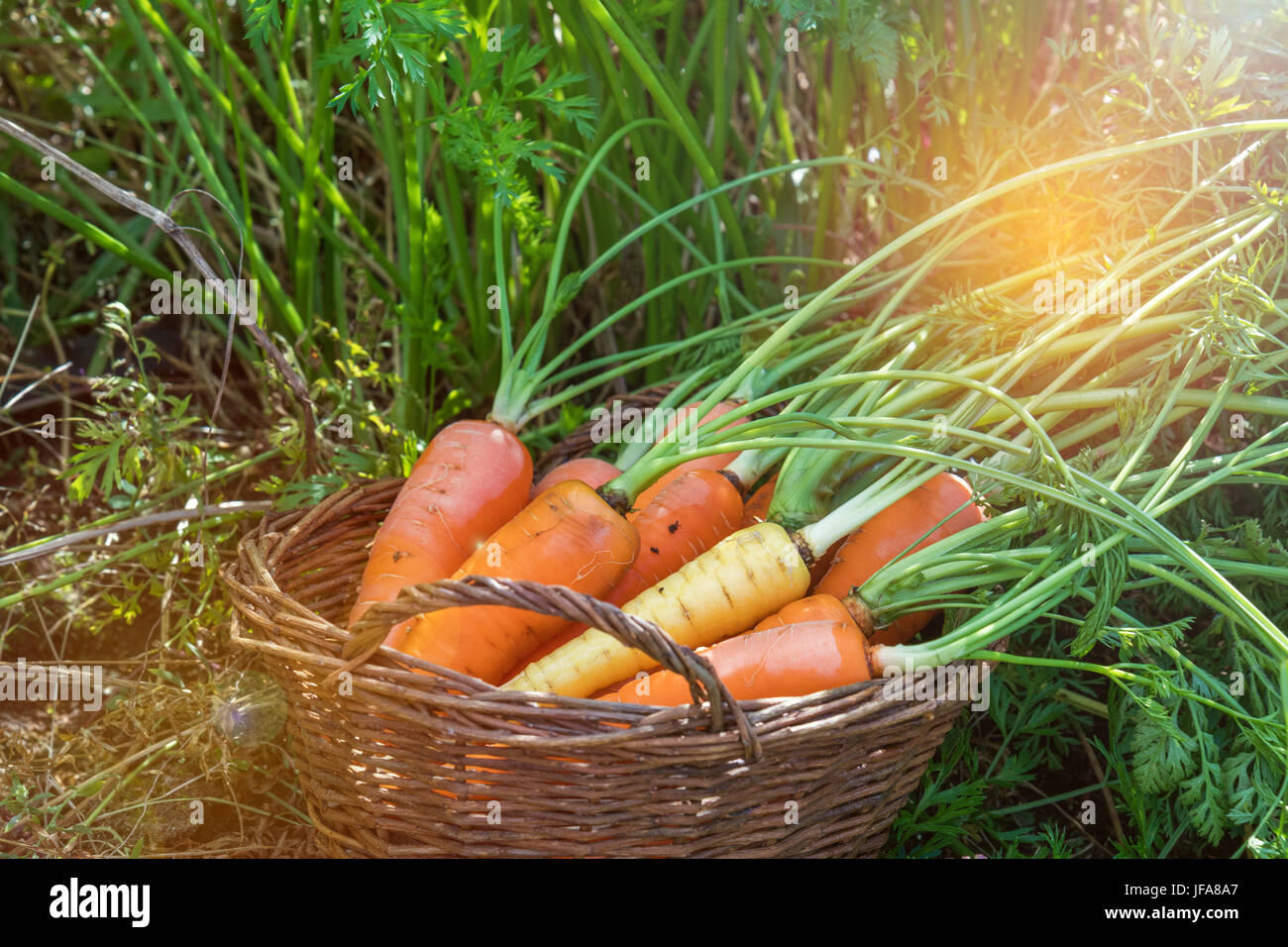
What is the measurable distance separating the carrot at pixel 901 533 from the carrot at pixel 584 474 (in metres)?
0.30

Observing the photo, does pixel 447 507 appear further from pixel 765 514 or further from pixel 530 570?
pixel 765 514

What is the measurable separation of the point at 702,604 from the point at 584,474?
0.99 ft

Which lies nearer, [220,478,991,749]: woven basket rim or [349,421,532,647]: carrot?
[220,478,991,749]: woven basket rim

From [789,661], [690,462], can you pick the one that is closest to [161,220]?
[690,462]

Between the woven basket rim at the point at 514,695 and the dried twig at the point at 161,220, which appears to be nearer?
the woven basket rim at the point at 514,695

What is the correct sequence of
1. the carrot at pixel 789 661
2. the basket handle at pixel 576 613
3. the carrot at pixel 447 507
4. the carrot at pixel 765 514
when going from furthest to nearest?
the carrot at pixel 765 514 < the carrot at pixel 447 507 < the carrot at pixel 789 661 < the basket handle at pixel 576 613

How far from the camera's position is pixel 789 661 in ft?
3.57

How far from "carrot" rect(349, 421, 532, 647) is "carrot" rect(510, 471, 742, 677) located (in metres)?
0.16

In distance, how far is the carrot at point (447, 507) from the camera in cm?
123

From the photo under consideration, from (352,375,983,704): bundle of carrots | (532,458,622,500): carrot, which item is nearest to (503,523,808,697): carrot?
(352,375,983,704): bundle of carrots

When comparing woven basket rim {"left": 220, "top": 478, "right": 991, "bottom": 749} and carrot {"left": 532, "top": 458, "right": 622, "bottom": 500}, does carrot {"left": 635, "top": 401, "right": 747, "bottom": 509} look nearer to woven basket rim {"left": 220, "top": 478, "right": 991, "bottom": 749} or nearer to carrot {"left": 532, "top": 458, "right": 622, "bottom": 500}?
carrot {"left": 532, "top": 458, "right": 622, "bottom": 500}

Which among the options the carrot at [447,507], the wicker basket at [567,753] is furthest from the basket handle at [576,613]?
the carrot at [447,507]

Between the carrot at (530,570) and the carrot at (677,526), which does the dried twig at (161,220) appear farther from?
the carrot at (677,526)

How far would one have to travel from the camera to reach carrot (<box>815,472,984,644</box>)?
1.26 meters
